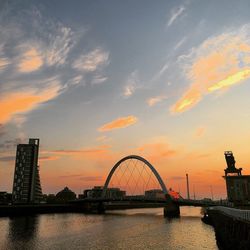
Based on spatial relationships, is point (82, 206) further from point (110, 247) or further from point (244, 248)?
point (244, 248)

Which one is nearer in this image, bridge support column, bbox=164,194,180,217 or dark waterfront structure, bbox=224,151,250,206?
bridge support column, bbox=164,194,180,217

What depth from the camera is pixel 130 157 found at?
131 m

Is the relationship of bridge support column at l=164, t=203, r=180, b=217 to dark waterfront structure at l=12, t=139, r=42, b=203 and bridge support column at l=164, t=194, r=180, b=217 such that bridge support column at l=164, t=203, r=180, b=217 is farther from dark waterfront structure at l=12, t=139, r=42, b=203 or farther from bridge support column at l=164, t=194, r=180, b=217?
dark waterfront structure at l=12, t=139, r=42, b=203

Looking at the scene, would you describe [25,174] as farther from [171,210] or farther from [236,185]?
[236,185]

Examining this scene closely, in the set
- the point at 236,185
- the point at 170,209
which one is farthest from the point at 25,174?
the point at 236,185

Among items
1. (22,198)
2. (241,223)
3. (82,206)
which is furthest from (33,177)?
(241,223)

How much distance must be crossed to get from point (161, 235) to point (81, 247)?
17.4 meters

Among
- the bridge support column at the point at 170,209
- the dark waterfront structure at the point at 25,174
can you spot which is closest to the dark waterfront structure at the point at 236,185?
the bridge support column at the point at 170,209

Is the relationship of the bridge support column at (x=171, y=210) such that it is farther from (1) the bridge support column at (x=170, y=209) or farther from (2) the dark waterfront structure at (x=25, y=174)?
(2) the dark waterfront structure at (x=25, y=174)

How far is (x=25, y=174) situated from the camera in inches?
6033

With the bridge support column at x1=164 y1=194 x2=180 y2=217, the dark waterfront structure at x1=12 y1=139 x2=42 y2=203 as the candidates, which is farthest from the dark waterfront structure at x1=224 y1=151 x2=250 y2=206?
the dark waterfront structure at x1=12 y1=139 x2=42 y2=203

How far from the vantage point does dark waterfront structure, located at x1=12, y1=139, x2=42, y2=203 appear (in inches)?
5896

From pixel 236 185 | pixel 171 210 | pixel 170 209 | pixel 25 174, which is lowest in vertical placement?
pixel 171 210

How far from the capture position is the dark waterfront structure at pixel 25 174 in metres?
150
